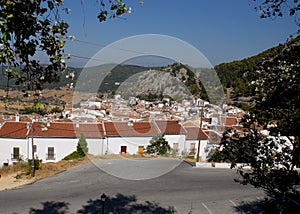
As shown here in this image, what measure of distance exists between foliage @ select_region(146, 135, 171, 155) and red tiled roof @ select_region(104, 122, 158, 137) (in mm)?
1294

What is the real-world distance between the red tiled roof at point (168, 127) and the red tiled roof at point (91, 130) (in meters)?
4.31

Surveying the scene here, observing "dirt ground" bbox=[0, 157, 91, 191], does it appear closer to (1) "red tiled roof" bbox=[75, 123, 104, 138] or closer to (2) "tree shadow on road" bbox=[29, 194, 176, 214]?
(2) "tree shadow on road" bbox=[29, 194, 176, 214]

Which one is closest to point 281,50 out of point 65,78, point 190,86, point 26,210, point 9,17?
point 65,78

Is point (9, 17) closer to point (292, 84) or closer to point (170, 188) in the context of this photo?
point (292, 84)

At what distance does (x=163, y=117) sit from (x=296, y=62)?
1882 cm

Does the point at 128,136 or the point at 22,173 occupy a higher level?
the point at 128,136

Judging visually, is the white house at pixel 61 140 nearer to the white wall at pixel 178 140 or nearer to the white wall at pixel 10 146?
the white wall at pixel 10 146

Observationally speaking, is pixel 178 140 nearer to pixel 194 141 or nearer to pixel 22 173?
pixel 194 141

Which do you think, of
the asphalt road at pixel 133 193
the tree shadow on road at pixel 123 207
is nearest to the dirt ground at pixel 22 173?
the asphalt road at pixel 133 193

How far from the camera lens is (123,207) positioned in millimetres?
8070

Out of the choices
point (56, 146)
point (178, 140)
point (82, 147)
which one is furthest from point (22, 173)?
point (178, 140)

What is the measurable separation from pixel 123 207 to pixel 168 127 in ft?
44.9

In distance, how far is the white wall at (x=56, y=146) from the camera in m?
21.3

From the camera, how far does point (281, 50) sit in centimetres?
337
